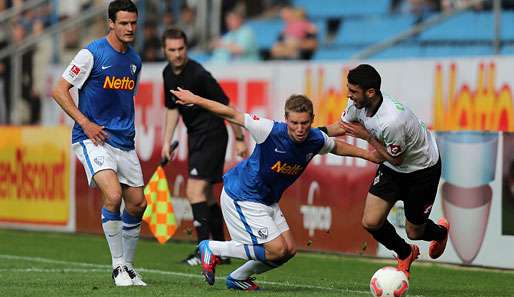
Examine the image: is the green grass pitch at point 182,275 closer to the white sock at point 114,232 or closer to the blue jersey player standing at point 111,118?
the white sock at point 114,232

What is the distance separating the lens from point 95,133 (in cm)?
1009

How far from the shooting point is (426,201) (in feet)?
34.5

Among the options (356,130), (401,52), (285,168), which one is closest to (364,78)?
(356,130)

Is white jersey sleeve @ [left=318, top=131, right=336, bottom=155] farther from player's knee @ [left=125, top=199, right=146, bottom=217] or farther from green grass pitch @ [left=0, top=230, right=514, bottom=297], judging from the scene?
player's knee @ [left=125, top=199, right=146, bottom=217]

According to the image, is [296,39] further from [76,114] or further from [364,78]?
[364,78]

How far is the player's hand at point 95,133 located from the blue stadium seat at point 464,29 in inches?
309

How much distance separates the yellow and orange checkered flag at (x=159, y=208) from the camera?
13.6m

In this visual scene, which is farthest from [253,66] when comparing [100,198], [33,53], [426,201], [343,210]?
[426,201]

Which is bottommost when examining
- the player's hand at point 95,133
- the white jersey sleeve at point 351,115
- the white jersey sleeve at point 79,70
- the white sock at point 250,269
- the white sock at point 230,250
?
the white sock at point 250,269

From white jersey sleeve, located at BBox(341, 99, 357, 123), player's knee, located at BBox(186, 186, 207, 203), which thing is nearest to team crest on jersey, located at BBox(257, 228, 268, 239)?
white jersey sleeve, located at BBox(341, 99, 357, 123)

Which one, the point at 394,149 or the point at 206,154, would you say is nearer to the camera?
the point at 394,149

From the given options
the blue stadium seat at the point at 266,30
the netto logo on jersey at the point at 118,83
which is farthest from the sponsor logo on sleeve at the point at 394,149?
the blue stadium seat at the point at 266,30

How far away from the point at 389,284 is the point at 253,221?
1.29 metres

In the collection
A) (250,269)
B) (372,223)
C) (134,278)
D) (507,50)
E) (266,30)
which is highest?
(266,30)
